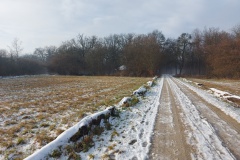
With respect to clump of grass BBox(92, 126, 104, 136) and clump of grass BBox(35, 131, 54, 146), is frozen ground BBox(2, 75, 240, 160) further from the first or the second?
clump of grass BBox(35, 131, 54, 146)

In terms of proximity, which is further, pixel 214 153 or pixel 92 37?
pixel 92 37

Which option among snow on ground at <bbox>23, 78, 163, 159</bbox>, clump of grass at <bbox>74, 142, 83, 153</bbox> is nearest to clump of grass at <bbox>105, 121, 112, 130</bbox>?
snow on ground at <bbox>23, 78, 163, 159</bbox>

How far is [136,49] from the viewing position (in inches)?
1919

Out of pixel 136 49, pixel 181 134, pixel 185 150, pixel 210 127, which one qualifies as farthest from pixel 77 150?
pixel 136 49

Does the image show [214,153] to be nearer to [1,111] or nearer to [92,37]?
[1,111]

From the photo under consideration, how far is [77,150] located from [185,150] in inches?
104

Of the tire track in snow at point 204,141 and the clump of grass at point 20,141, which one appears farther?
the clump of grass at point 20,141

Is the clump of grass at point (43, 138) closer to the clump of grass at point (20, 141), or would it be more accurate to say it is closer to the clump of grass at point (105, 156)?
the clump of grass at point (20, 141)

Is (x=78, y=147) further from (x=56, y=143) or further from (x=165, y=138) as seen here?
(x=165, y=138)

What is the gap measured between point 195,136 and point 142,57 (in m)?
42.8

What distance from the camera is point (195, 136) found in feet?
17.4

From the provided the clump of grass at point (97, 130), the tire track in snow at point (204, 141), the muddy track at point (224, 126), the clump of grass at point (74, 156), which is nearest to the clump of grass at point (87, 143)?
the clump of grass at point (74, 156)

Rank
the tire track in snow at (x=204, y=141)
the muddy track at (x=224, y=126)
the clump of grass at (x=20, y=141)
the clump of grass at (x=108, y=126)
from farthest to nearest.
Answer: the clump of grass at (x=108, y=126)
the clump of grass at (x=20, y=141)
the muddy track at (x=224, y=126)
the tire track in snow at (x=204, y=141)

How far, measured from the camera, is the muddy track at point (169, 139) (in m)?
4.25
